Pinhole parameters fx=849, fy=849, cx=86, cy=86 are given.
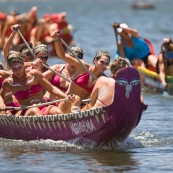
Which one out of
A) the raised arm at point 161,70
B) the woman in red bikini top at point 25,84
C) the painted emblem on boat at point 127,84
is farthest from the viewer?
the raised arm at point 161,70

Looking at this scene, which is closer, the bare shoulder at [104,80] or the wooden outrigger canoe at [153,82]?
the bare shoulder at [104,80]

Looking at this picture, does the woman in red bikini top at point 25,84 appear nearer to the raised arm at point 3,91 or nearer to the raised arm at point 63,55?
the raised arm at point 3,91

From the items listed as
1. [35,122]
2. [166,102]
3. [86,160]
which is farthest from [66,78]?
[166,102]

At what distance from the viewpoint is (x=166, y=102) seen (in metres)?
16.1

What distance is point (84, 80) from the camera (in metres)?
11.8

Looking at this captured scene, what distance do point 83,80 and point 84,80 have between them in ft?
0.05

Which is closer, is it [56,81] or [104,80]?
[104,80]

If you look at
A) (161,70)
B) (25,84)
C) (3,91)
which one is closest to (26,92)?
(25,84)

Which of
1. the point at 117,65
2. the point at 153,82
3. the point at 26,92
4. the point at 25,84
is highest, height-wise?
the point at 117,65

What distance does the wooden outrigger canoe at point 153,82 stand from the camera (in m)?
16.6

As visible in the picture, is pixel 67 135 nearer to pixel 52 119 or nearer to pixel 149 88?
pixel 52 119

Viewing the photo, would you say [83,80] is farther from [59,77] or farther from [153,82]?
[153,82]

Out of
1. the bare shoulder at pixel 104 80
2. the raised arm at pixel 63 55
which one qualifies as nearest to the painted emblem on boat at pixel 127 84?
the bare shoulder at pixel 104 80

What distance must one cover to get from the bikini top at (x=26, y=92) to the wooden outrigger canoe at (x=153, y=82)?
207 inches
